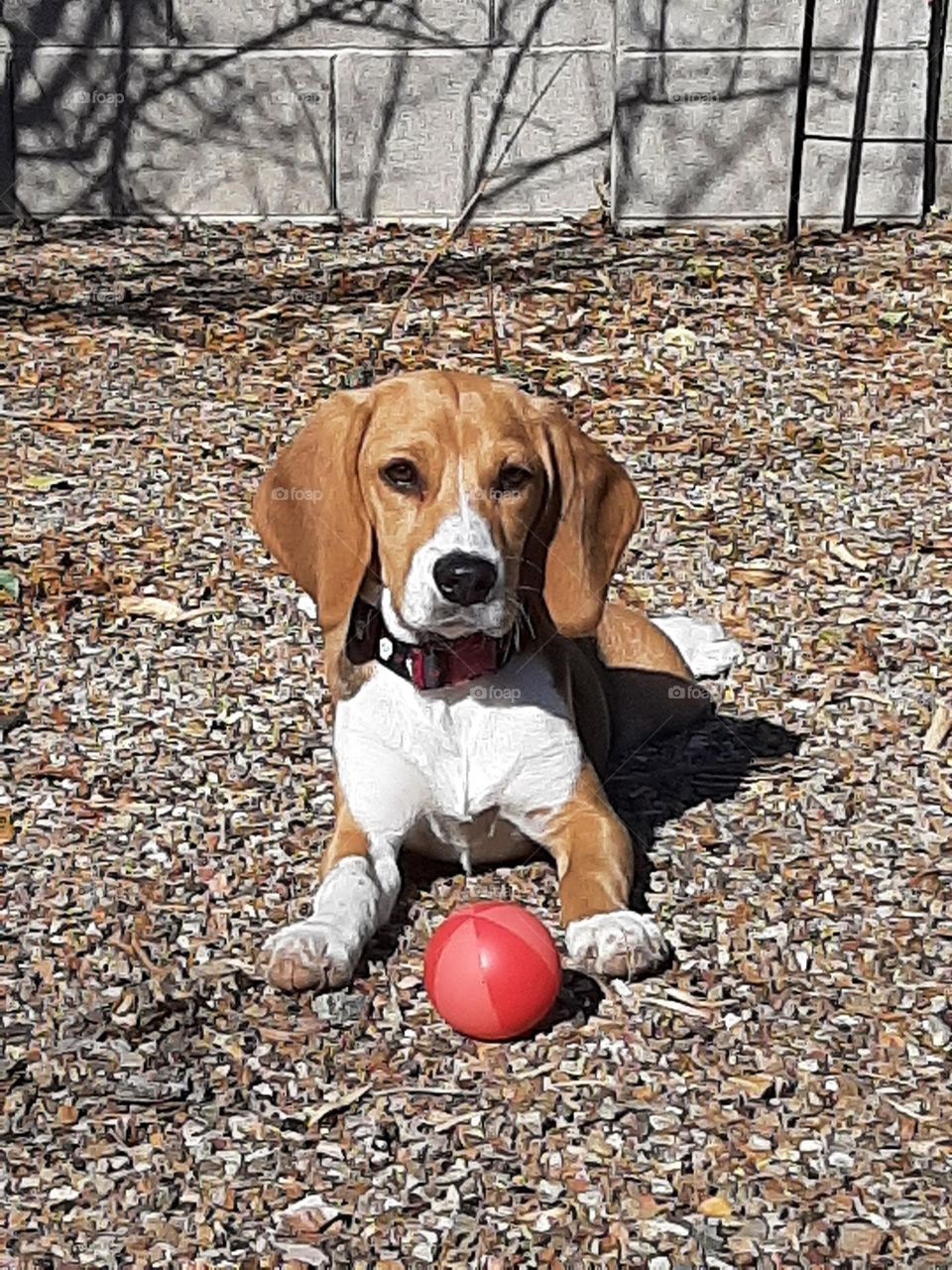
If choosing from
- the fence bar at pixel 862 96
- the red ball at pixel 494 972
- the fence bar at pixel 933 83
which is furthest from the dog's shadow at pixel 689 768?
the fence bar at pixel 933 83

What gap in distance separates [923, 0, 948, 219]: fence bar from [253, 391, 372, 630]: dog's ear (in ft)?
18.1

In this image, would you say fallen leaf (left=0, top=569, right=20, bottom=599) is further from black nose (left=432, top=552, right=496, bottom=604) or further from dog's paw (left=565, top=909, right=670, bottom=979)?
dog's paw (left=565, top=909, right=670, bottom=979)

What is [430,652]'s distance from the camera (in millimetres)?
4312

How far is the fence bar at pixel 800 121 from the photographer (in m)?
8.89

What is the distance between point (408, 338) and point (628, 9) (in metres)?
1.82

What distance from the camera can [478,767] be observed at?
436cm

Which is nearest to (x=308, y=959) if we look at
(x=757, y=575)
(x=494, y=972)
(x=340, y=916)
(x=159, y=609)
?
(x=340, y=916)

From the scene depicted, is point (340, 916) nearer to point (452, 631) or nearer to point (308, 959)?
point (308, 959)

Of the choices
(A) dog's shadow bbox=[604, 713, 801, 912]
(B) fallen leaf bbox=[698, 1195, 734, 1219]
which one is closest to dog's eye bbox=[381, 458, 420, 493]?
(A) dog's shadow bbox=[604, 713, 801, 912]

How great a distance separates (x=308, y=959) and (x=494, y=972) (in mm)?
400

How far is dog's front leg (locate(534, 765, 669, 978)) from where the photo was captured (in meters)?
4.09

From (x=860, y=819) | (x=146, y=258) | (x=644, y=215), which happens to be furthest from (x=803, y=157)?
(x=860, y=819)

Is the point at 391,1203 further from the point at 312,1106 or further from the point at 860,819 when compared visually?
the point at 860,819

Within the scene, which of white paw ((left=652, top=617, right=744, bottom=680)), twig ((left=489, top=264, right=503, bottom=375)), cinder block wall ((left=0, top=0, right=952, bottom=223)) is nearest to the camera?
white paw ((left=652, top=617, right=744, bottom=680))
